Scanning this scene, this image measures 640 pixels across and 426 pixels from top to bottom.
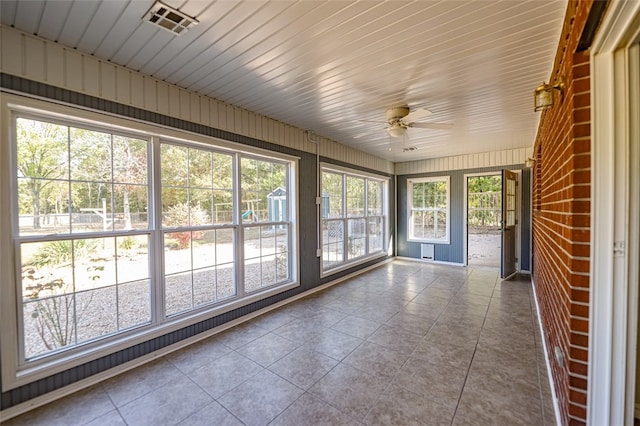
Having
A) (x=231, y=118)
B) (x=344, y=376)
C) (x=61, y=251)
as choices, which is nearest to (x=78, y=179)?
(x=61, y=251)

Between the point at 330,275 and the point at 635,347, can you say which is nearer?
the point at 635,347

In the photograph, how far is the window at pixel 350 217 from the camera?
195 inches

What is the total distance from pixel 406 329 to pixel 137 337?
2.73 m

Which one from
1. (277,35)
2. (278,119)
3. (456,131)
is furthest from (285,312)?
(456,131)

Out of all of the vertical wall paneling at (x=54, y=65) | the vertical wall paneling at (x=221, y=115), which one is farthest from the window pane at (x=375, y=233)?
the vertical wall paneling at (x=54, y=65)

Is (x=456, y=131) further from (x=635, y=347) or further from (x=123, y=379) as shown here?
(x=123, y=379)

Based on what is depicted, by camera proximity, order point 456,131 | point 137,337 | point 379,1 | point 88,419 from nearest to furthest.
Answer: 1. point 379,1
2. point 88,419
3. point 137,337
4. point 456,131

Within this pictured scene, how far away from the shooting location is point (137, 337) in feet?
7.93

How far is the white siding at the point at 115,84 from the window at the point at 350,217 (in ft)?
5.43

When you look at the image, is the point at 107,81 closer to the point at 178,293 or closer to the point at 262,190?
the point at 262,190

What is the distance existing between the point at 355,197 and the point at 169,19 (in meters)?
4.46

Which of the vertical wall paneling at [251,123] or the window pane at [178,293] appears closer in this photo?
the window pane at [178,293]

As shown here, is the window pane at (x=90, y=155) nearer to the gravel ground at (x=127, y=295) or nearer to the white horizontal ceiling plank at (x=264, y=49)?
the gravel ground at (x=127, y=295)

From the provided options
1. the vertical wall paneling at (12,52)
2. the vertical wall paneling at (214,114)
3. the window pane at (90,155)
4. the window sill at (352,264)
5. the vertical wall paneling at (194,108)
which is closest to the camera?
the vertical wall paneling at (12,52)
